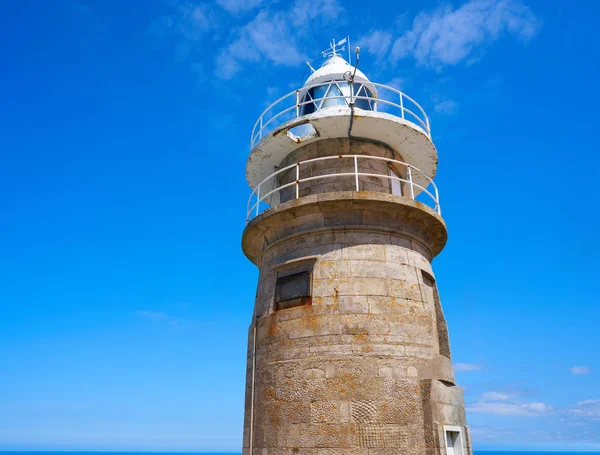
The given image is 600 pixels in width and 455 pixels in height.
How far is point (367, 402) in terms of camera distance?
31.6ft

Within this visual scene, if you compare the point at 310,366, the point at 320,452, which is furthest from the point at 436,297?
the point at 320,452

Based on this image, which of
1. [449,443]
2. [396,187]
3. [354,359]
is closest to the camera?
[354,359]

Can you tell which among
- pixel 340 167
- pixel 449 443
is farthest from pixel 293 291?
pixel 449 443

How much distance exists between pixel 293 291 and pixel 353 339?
1967mm

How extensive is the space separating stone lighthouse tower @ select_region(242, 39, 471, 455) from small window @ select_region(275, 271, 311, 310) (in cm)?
3

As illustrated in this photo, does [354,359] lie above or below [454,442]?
above

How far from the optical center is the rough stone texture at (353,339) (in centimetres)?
960

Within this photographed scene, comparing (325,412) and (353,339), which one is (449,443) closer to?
(325,412)

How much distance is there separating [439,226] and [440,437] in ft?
16.6

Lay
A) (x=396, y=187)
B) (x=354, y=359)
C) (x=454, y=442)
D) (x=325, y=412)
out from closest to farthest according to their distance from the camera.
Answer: (x=325, y=412)
(x=354, y=359)
(x=454, y=442)
(x=396, y=187)

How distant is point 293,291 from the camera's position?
11328 millimetres

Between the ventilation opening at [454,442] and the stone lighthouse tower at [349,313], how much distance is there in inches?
0.9

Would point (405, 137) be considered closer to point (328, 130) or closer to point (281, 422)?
point (328, 130)

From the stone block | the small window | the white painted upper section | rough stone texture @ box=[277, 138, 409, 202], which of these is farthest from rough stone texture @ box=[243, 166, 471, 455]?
the white painted upper section
